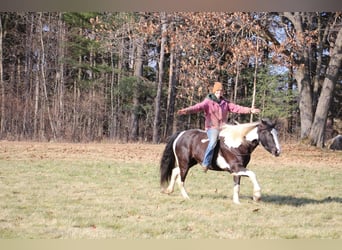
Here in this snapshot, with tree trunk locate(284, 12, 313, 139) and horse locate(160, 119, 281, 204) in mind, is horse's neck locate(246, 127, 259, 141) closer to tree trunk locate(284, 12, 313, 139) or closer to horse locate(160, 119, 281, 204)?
horse locate(160, 119, 281, 204)

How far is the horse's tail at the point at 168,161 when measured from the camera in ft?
16.2

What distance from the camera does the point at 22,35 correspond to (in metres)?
10.2

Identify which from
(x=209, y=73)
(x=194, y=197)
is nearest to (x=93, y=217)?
(x=194, y=197)

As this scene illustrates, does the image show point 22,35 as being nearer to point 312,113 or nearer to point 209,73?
point 209,73

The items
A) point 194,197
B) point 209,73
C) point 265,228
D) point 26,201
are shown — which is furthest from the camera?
point 209,73

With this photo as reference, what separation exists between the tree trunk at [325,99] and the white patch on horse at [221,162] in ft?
20.5

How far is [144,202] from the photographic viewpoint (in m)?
4.48

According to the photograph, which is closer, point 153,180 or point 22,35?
point 153,180

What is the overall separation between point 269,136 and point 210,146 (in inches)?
23.2

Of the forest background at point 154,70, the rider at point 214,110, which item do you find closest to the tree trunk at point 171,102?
the forest background at point 154,70

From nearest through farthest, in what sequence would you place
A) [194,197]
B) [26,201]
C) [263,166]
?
1. [26,201]
2. [194,197]
3. [263,166]

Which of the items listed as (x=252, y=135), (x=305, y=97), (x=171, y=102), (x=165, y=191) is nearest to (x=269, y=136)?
(x=252, y=135)

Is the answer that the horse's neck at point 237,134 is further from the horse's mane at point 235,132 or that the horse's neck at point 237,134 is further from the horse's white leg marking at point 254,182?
the horse's white leg marking at point 254,182

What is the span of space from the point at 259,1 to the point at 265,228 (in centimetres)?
233
